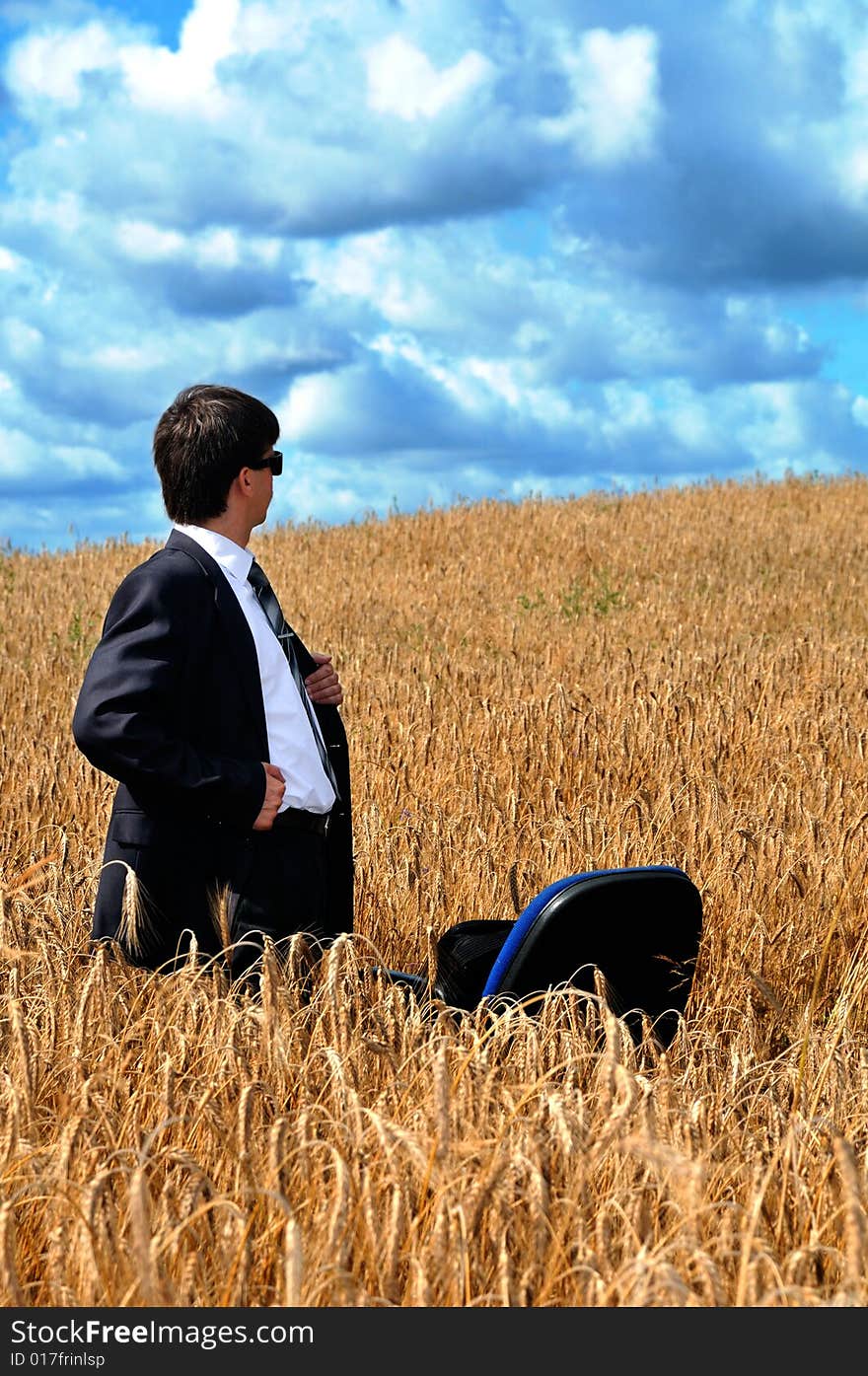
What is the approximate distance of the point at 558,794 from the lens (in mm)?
5707

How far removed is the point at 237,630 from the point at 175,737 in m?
0.30

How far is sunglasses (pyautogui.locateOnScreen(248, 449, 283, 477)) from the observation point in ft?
10.4

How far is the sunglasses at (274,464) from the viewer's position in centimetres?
317

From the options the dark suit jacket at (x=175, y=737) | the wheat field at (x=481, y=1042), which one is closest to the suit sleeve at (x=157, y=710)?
the dark suit jacket at (x=175, y=737)

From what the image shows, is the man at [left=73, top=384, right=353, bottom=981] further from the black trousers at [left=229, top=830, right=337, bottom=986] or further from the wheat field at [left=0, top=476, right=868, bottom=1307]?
the wheat field at [left=0, top=476, right=868, bottom=1307]

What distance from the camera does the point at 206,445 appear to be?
122 inches

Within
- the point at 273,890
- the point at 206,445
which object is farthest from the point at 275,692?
the point at 206,445

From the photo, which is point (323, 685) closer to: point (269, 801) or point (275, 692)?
point (275, 692)

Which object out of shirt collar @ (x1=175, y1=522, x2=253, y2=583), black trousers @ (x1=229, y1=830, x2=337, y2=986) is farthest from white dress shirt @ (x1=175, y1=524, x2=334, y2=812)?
black trousers @ (x1=229, y1=830, x2=337, y2=986)

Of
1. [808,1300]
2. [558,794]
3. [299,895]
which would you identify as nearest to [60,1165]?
[808,1300]

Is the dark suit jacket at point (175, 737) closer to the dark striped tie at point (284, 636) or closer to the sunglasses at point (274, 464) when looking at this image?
the dark striped tie at point (284, 636)

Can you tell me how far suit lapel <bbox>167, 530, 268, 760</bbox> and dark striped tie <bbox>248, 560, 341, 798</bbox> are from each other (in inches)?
4.7
